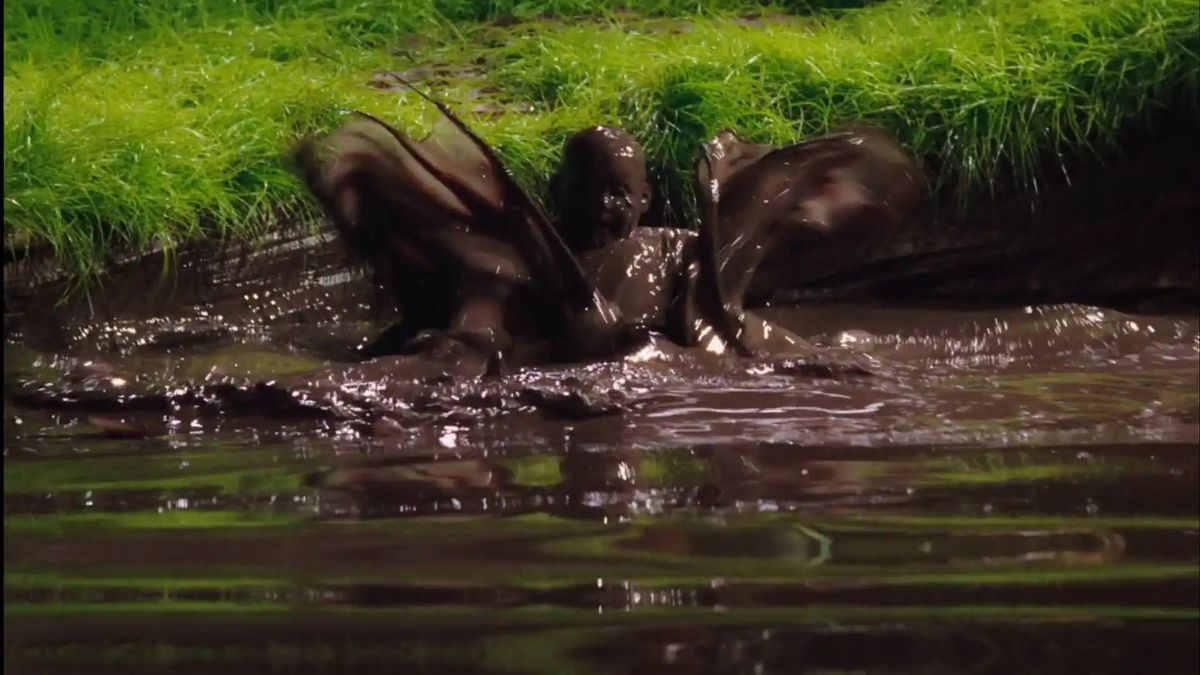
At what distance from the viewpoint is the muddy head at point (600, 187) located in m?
1.73

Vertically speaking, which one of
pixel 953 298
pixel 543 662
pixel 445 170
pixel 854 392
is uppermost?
pixel 445 170

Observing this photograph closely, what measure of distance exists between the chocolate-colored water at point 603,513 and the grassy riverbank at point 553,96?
342 mm

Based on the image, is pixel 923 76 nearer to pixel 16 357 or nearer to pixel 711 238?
pixel 711 238

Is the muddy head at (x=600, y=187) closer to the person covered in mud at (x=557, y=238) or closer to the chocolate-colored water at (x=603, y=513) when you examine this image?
the person covered in mud at (x=557, y=238)

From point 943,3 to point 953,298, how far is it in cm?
90

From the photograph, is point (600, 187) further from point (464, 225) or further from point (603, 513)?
point (603, 513)

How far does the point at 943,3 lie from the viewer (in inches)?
113

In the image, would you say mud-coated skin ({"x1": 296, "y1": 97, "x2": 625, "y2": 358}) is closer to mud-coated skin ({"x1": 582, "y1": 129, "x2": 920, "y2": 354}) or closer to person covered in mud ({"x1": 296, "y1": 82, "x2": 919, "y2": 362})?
person covered in mud ({"x1": 296, "y1": 82, "x2": 919, "y2": 362})

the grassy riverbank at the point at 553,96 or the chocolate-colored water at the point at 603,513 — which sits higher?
the grassy riverbank at the point at 553,96

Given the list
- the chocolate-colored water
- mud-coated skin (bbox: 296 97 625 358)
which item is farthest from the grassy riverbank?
the chocolate-colored water

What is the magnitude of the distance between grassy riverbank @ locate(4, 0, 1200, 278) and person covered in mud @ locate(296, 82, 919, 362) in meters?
0.23

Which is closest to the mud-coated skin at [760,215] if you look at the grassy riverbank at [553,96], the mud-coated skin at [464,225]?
the mud-coated skin at [464,225]

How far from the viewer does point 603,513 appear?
111cm

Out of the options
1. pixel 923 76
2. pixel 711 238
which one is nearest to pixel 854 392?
pixel 711 238
